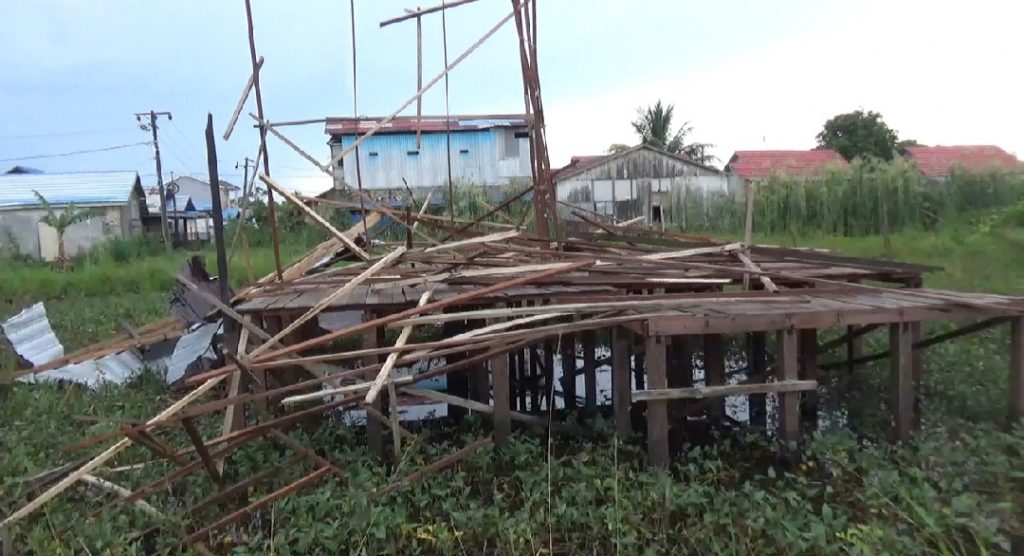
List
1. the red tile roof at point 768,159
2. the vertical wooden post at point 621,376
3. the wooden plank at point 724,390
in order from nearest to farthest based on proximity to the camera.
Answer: the wooden plank at point 724,390 < the vertical wooden post at point 621,376 < the red tile roof at point 768,159

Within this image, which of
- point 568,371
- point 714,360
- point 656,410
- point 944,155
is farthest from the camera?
point 944,155

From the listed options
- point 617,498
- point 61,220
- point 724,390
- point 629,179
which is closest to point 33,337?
point 617,498

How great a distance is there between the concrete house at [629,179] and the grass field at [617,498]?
17528 mm

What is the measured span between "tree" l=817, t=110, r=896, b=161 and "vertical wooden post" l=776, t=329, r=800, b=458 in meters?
32.0

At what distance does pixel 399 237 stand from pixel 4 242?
1676 centimetres

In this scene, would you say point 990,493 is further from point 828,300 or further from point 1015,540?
point 828,300

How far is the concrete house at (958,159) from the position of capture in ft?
57.3

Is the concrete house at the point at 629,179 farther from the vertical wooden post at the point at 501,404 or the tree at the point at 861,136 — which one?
the vertical wooden post at the point at 501,404

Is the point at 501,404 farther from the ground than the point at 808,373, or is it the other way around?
the point at 501,404

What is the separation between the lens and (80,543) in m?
3.87

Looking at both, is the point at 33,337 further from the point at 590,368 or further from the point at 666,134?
the point at 666,134

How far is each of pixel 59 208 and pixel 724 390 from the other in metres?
25.4

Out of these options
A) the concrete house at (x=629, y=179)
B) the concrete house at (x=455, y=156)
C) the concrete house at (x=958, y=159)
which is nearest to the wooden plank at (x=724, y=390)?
the concrete house at (x=958, y=159)

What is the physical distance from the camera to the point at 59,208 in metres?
24.8
